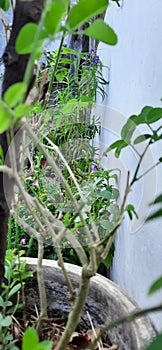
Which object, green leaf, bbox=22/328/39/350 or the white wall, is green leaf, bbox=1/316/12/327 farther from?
green leaf, bbox=22/328/39/350

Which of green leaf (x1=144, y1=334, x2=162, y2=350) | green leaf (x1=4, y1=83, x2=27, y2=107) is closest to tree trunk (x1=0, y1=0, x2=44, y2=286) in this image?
green leaf (x1=4, y1=83, x2=27, y2=107)

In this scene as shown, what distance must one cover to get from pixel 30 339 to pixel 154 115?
331 mm

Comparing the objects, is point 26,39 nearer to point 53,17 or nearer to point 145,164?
point 53,17

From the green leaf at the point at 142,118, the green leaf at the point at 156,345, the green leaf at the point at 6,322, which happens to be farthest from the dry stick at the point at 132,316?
the green leaf at the point at 6,322

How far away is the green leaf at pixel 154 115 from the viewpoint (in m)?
0.52

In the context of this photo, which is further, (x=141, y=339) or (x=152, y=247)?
(x=152, y=247)

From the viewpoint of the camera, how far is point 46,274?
0.89 metres

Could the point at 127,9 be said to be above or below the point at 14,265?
above

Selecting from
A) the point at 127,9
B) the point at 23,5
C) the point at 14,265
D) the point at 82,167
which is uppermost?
the point at 127,9

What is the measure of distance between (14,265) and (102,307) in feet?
0.70

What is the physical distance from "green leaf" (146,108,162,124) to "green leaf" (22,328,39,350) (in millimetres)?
321

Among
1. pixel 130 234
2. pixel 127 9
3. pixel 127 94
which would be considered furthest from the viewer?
pixel 127 9

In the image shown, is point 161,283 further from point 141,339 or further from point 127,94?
point 127,94

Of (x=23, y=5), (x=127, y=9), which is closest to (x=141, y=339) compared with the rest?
(x=23, y=5)
